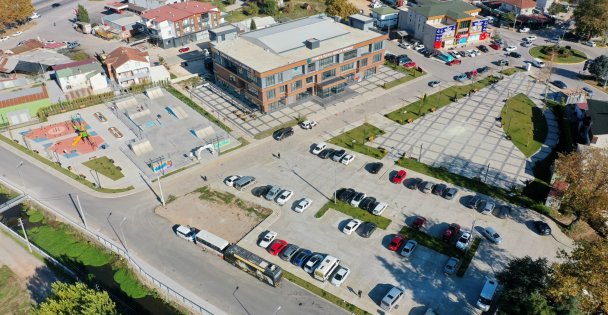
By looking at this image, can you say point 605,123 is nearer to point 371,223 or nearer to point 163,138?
point 371,223

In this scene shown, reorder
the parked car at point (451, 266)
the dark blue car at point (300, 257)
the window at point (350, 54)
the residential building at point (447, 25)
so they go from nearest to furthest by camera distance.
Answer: the parked car at point (451, 266) < the dark blue car at point (300, 257) < the window at point (350, 54) < the residential building at point (447, 25)

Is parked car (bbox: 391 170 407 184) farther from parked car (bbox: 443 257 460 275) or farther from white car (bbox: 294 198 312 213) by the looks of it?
parked car (bbox: 443 257 460 275)

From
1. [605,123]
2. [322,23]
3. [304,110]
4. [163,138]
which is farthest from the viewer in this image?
[322,23]

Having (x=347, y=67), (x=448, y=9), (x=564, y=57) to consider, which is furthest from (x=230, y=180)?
(x=564, y=57)

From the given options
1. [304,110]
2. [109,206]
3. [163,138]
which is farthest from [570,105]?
[109,206]

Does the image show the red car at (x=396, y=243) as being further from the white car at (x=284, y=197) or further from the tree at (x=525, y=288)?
the white car at (x=284, y=197)

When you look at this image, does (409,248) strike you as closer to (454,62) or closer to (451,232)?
(451,232)

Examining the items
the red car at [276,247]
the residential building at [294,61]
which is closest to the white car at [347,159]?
the red car at [276,247]
